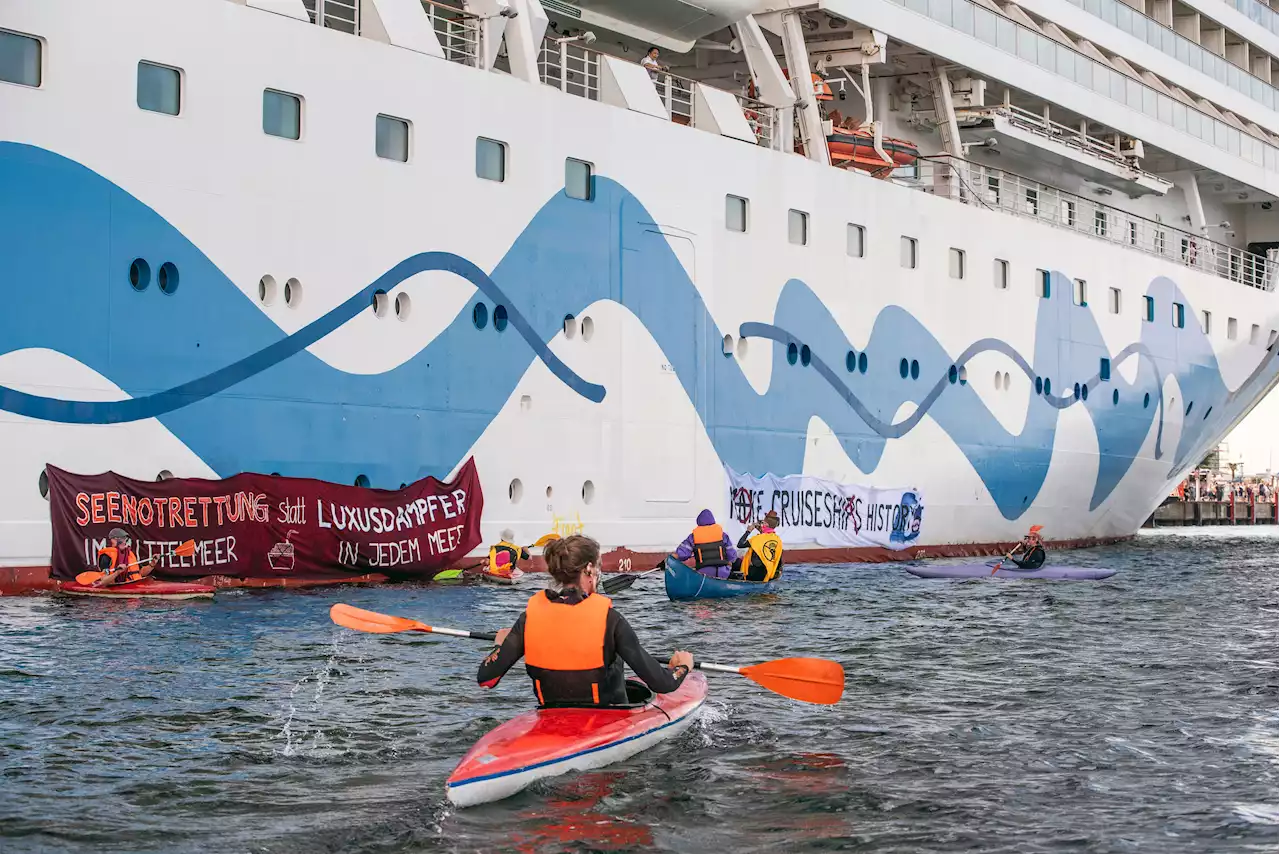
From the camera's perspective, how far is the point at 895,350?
27.8 m

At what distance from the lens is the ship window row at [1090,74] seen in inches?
1159

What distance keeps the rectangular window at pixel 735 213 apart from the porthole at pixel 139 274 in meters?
9.75

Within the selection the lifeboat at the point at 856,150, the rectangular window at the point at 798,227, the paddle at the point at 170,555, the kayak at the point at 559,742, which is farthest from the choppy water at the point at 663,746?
the lifeboat at the point at 856,150

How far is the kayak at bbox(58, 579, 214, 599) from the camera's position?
1688cm

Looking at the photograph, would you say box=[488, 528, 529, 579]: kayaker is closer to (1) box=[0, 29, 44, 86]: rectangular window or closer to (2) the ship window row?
(1) box=[0, 29, 44, 86]: rectangular window

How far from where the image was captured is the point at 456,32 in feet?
→ 72.6

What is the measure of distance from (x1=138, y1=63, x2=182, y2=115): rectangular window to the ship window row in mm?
14018

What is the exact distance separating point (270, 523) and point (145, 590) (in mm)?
1643

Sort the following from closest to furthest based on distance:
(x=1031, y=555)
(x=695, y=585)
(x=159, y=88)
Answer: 1. (x=159, y=88)
2. (x=695, y=585)
3. (x=1031, y=555)

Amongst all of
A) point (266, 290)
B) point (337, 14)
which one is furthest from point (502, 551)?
point (337, 14)

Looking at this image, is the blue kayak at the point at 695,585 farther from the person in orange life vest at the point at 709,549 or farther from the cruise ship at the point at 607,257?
the cruise ship at the point at 607,257

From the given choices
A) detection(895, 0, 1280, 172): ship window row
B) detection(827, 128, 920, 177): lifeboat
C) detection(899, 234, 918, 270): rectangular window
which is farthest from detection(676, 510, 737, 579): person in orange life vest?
detection(895, 0, 1280, 172): ship window row

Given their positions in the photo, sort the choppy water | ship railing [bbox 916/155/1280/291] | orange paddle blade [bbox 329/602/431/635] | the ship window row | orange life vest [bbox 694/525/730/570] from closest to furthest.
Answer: the choppy water < orange paddle blade [bbox 329/602/431/635] < orange life vest [bbox 694/525/730/570] < the ship window row < ship railing [bbox 916/155/1280/291]

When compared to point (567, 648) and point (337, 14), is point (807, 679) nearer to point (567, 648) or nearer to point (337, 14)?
point (567, 648)
